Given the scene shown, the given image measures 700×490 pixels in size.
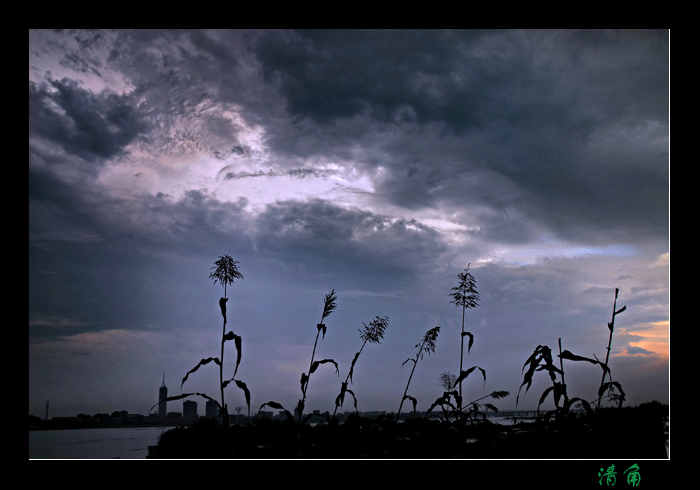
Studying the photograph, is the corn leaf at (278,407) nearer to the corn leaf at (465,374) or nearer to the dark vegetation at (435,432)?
the dark vegetation at (435,432)

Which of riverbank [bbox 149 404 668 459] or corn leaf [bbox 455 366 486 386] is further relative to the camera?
corn leaf [bbox 455 366 486 386]

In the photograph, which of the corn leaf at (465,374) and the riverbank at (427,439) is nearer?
the riverbank at (427,439)

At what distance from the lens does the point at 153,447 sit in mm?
2957

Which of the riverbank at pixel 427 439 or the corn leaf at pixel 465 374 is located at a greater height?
the corn leaf at pixel 465 374

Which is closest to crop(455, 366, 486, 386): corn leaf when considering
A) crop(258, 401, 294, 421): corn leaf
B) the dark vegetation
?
the dark vegetation

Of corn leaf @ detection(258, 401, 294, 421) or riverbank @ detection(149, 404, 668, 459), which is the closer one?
riverbank @ detection(149, 404, 668, 459)

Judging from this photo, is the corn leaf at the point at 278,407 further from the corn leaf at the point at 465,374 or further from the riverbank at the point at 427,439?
the corn leaf at the point at 465,374

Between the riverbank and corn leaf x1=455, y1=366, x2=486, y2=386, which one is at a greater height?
corn leaf x1=455, y1=366, x2=486, y2=386

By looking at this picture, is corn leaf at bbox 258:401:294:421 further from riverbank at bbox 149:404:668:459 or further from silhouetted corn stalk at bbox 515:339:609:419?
silhouetted corn stalk at bbox 515:339:609:419

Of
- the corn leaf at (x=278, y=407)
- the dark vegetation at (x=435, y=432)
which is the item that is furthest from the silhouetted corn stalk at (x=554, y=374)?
the corn leaf at (x=278, y=407)

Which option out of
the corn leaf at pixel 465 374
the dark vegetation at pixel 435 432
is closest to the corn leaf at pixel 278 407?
the dark vegetation at pixel 435 432

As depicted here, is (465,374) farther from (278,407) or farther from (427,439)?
(278,407)

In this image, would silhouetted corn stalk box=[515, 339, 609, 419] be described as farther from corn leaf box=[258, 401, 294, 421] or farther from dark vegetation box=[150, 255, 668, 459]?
corn leaf box=[258, 401, 294, 421]
